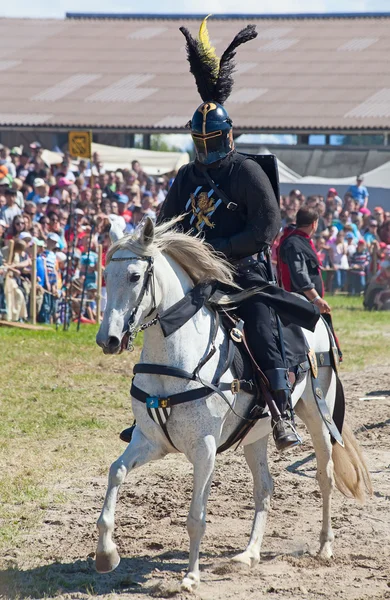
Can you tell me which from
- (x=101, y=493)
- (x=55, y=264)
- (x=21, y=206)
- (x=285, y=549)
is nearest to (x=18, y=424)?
(x=101, y=493)

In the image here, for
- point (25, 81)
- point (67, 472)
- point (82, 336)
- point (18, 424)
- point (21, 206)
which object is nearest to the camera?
point (67, 472)

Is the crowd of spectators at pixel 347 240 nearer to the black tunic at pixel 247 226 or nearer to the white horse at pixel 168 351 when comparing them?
the black tunic at pixel 247 226

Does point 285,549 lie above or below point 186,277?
below

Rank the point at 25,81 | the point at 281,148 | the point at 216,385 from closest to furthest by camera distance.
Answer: the point at 216,385 → the point at 281,148 → the point at 25,81

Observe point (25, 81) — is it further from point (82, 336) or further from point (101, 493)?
point (101, 493)

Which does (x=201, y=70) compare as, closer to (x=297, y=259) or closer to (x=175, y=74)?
(x=297, y=259)

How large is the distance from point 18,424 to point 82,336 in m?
5.40

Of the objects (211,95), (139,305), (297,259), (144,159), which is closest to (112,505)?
(139,305)

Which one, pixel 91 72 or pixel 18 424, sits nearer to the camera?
pixel 18 424

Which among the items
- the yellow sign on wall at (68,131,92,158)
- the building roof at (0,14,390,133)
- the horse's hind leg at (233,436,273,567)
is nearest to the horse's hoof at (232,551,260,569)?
the horse's hind leg at (233,436,273,567)

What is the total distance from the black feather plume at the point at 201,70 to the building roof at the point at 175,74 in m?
23.6

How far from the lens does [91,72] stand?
114 ft

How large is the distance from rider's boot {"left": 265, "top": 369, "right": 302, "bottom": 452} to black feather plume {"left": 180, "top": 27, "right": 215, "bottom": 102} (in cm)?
185

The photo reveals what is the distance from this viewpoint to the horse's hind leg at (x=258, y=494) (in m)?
5.95
